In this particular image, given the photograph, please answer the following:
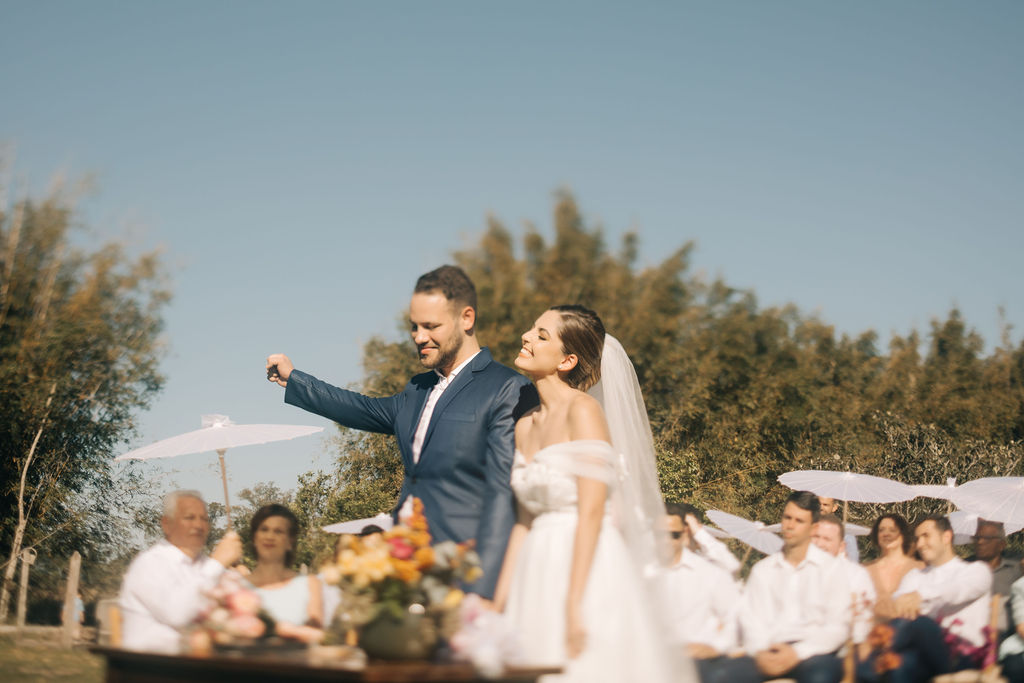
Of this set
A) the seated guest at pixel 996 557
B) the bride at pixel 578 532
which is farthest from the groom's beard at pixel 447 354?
the seated guest at pixel 996 557

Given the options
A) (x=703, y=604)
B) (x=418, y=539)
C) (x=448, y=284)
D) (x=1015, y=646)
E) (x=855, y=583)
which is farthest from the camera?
(x=1015, y=646)

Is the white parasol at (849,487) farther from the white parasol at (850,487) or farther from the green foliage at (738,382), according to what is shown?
the green foliage at (738,382)

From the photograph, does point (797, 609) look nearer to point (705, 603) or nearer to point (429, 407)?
point (705, 603)

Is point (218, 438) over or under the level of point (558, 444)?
over

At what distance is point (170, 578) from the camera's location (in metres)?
4.20

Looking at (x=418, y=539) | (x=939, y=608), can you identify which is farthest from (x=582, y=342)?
(x=939, y=608)

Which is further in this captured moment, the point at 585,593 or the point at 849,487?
the point at 849,487

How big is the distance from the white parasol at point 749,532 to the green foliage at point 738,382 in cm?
408

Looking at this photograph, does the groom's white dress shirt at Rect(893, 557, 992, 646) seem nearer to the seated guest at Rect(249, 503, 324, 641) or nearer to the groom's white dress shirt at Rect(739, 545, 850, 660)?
the groom's white dress shirt at Rect(739, 545, 850, 660)

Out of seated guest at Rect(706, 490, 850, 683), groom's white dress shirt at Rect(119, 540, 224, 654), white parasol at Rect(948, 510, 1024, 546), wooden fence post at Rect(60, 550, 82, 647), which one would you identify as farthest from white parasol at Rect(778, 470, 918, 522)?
wooden fence post at Rect(60, 550, 82, 647)

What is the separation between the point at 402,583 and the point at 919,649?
3.83m

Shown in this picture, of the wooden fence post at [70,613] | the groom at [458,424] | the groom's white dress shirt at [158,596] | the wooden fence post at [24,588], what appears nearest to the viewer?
the groom at [458,424]

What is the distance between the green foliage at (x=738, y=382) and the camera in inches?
611

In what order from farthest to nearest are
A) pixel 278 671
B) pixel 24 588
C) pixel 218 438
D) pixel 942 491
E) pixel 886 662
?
pixel 24 588
pixel 942 491
pixel 218 438
pixel 886 662
pixel 278 671
